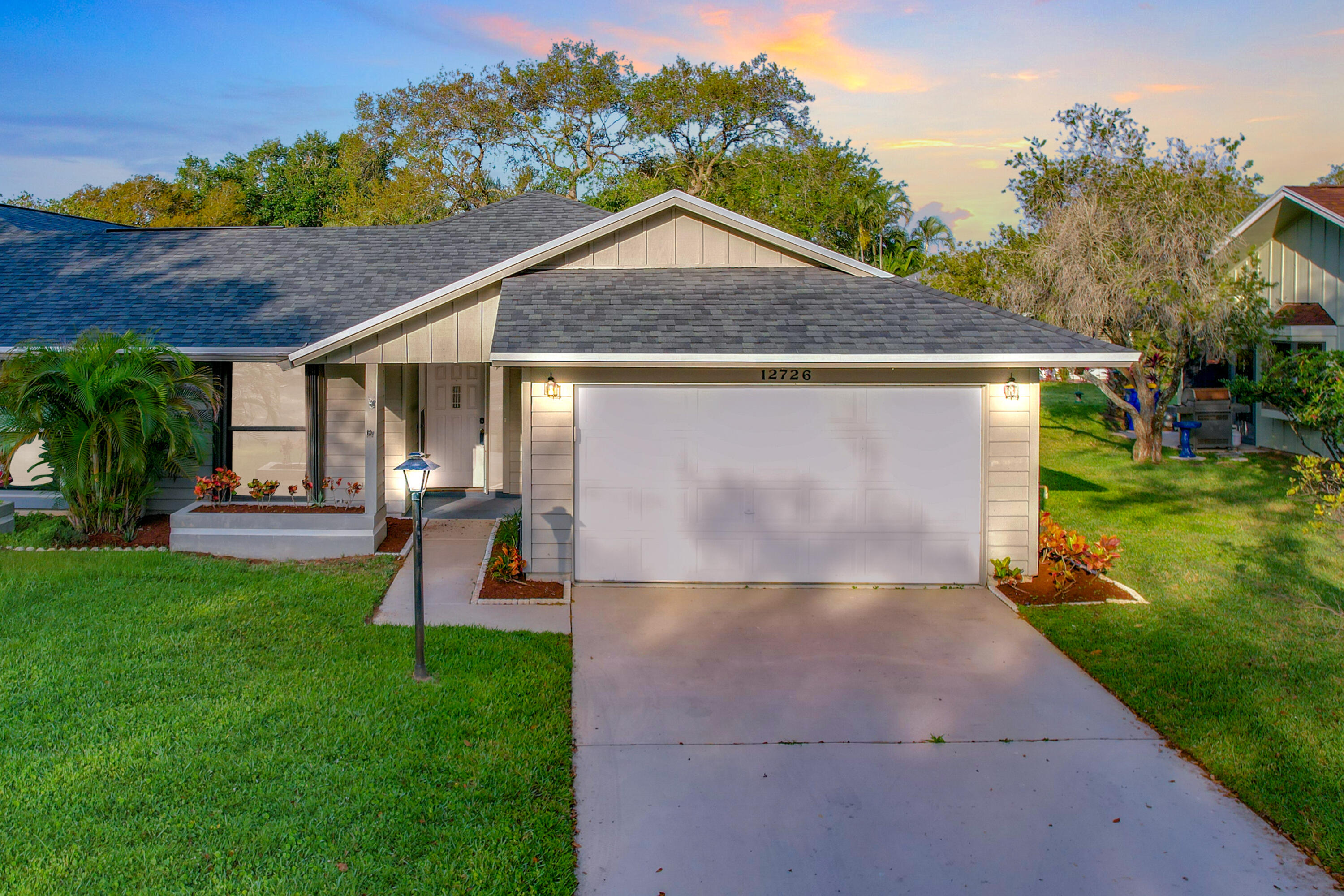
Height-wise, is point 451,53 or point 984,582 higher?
point 451,53

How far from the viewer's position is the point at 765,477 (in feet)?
31.6

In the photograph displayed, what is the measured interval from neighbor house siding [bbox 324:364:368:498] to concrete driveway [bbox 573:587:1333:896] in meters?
5.88

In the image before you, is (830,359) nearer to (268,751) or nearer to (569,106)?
(268,751)

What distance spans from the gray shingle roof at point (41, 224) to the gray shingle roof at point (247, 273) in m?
0.50

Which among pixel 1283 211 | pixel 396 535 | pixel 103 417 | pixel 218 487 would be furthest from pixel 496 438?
pixel 1283 211

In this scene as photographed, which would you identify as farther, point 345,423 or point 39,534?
point 345,423

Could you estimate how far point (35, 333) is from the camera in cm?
1230

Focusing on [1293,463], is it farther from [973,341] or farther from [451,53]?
[451,53]

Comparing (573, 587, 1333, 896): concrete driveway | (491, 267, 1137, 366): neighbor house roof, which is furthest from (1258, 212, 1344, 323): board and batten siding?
(573, 587, 1333, 896): concrete driveway

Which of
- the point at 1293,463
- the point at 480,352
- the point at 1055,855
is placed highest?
the point at 480,352

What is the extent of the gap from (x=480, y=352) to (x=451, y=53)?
30.4 metres

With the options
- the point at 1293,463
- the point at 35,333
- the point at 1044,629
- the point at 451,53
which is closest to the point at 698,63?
the point at 451,53

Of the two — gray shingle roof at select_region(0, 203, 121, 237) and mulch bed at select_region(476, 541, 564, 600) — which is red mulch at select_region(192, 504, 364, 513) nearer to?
mulch bed at select_region(476, 541, 564, 600)

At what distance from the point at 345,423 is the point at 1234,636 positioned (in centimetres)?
1050
